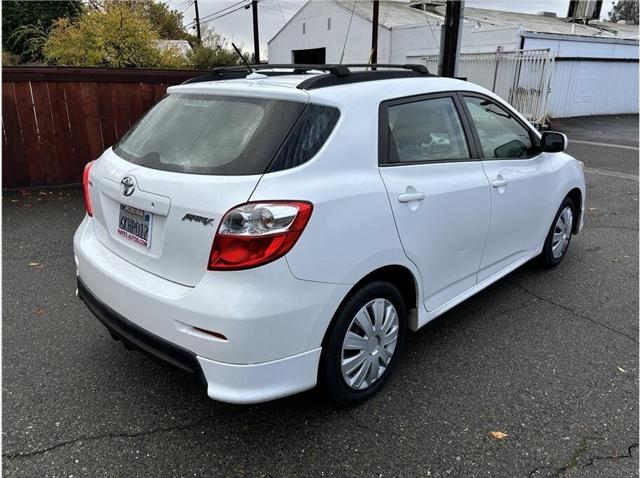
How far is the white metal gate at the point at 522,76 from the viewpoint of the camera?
49.6 feet

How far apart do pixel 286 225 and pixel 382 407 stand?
125 centimetres

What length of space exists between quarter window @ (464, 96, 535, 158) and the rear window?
62.8 inches

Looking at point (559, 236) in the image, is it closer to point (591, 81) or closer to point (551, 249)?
point (551, 249)

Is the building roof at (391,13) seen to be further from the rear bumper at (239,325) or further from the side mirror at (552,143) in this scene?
the rear bumper at (239,325)

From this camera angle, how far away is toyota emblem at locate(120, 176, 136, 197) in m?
2.39

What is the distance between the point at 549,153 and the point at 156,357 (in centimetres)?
347

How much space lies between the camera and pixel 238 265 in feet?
6.69

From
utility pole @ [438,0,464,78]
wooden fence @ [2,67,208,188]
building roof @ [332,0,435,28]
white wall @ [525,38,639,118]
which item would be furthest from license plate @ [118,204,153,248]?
building roof @ [332,0,435,28]

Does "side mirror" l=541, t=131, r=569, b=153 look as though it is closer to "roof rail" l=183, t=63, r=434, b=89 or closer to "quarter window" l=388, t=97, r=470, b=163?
"quarter window" l=388, t=97, r=470, b=163

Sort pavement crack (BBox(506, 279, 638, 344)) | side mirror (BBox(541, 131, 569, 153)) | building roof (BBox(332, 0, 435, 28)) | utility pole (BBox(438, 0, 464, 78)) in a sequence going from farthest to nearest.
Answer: building roof (BBox(332, 0, 435, 28))
utility pole (BBox(438, 0, 464, 78))
side mirror (BBox(541, 131, 569, 153))
pavement crack (BBox(506, 279, 638, 344))

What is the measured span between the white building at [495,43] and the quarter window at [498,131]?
1013cm

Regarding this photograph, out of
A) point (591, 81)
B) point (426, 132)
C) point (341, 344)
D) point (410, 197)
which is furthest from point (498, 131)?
point (591, 81)

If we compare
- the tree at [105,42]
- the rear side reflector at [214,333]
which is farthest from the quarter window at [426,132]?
the tree at [105,42]

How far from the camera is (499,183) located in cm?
334
